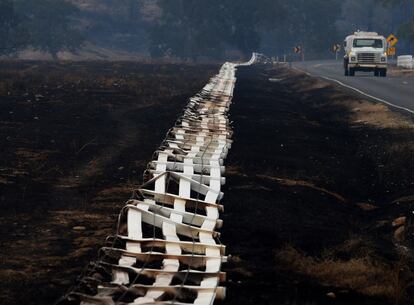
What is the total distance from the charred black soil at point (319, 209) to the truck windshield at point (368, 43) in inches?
867

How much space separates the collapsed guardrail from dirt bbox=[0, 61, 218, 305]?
347mm

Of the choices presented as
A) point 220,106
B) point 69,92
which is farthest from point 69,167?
point 69,92

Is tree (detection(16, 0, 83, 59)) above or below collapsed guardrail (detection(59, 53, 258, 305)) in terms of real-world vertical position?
above

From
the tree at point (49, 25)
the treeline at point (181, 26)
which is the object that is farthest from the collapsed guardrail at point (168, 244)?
the tree at point (49, 25)

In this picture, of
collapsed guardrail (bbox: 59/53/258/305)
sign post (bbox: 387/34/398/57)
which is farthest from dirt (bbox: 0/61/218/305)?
sign post (bbox: 387/34/398/57)

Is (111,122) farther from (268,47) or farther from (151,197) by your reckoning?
(268,47)

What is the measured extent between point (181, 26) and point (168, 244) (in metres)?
88.9

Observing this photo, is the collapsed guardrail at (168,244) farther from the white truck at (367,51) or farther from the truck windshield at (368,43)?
the truck windshield at (368,43)

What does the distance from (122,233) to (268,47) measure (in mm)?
125297

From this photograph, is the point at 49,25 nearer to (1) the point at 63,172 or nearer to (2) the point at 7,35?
(2) the point at 7,35

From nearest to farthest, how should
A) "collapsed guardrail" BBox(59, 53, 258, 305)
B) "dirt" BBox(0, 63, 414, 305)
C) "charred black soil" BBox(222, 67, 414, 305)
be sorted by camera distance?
"collapsed guardrail" BBox(59, 53, 258, 305) → "charred black soil" BBox(222, 67, 414, 305) → "dirt" BBox(0, 63, 414, 305)

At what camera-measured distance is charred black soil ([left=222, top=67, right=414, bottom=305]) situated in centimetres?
722

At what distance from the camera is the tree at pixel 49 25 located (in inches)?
3152

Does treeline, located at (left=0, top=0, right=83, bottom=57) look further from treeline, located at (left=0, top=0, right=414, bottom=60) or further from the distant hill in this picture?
the distant hill
